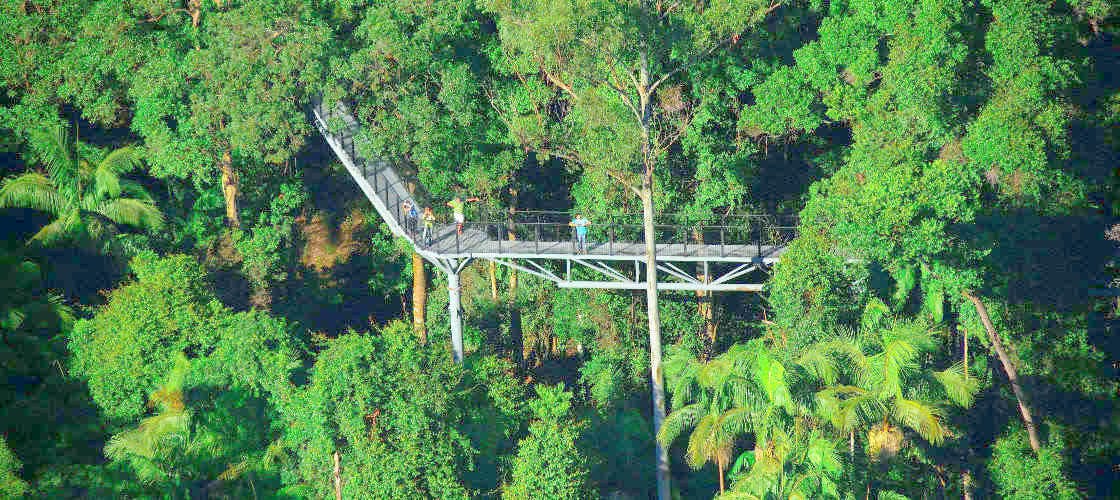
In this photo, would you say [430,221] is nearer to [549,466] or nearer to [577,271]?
[577,271]

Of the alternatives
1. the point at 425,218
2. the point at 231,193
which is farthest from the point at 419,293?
the point at 231,193

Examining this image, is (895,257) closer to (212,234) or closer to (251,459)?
(251,459)

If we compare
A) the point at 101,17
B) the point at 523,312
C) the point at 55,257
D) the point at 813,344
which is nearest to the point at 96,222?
the point at 55,257

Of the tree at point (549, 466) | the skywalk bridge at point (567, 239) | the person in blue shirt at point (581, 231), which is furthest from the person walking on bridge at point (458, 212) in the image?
the tree at point (549, 466)

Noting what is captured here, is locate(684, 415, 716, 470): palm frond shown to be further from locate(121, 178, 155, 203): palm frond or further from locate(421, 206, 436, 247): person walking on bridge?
locate(121, 178, 155, 203): palm frond

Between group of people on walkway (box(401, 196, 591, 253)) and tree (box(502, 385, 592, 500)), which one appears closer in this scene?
tree (box(502, 385, 592, 500))

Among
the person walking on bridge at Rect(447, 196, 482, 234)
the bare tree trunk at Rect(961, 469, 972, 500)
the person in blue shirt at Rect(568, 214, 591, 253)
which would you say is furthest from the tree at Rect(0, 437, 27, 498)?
the bare tree trunk at Rect(961, 469, 972, 500)
